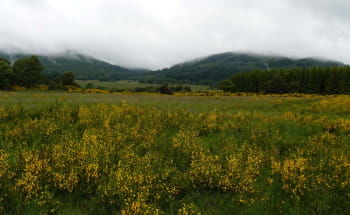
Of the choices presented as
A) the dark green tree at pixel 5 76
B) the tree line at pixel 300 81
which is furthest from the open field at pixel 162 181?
the tree line at pixel 300 81

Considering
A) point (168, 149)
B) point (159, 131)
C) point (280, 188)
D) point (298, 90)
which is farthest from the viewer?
point (298, 90)

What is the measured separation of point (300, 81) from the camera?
80.5 meters

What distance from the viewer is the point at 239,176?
4.77 metres

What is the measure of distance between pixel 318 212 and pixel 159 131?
6.17 meters

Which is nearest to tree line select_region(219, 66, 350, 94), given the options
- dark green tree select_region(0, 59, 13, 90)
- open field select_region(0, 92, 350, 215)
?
open field select_region(0, 92, 350, 215)

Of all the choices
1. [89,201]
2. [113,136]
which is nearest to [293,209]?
[89,201]

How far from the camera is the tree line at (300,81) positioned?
72238mm

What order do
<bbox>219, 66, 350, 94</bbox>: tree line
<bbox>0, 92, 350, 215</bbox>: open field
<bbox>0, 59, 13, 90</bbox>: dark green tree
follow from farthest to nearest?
<bbox>219, 66, 350, 94</bbox>: tree line → <bbox>0, 59, 13, 90</bbox>: dark green tree → <bbox>0, 92, 350, 215</bbox>: open field

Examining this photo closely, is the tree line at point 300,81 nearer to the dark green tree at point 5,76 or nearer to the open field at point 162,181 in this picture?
the open field at point 162,181

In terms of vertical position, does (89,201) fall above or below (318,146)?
below

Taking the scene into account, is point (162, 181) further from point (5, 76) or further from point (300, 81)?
point (300, 81)

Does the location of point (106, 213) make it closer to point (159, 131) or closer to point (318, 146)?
point (159, 131)

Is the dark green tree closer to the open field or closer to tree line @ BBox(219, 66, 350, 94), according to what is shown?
the open field

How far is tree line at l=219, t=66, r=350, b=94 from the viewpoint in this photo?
72238 millimetres
